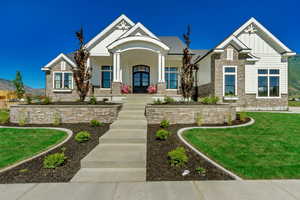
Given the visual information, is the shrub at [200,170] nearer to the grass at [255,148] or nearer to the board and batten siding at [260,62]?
the grass at [255,148]

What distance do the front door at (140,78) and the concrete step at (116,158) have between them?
38.6 ft

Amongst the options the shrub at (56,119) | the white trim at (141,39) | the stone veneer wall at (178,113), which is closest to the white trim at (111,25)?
the white trim at (141,39)

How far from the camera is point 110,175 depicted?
12.0 ft

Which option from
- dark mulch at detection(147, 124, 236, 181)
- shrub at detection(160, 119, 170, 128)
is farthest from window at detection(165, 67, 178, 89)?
dark mulch at detection(147, 124, 236, 181)

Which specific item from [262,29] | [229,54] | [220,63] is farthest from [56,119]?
[262,29]

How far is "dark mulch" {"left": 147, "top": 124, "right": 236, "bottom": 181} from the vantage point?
3.60 metres

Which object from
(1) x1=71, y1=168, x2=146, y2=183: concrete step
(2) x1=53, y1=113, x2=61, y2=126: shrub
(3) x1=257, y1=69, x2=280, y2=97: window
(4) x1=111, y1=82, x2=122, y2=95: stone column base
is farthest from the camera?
(3) x1=257, y1=69, x2=280, y2=97: window

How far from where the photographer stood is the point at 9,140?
5.94 m

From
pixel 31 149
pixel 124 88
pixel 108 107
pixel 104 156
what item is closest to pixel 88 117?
pixel 108 107

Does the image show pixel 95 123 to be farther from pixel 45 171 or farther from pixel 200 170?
pixel 200 170

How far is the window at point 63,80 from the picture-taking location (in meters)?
14.8

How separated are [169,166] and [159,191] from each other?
1.09 meters

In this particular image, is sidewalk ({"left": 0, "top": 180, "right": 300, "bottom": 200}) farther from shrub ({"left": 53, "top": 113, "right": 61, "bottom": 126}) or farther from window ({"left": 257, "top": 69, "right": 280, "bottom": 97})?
window ({"left": 257, "top": 69, "right": 280, "bottom": 97})

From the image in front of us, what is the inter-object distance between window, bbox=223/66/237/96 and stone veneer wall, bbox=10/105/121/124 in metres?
9.09
